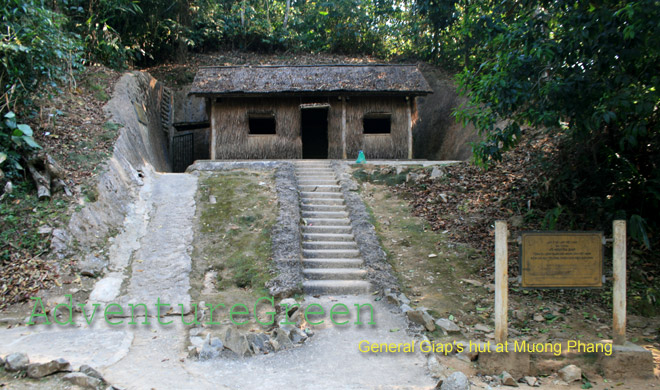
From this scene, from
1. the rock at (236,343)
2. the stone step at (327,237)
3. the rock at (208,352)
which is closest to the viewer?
the rock at (208,352)

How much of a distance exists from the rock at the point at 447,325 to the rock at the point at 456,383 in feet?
4.87

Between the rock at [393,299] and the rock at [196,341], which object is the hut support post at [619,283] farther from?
the rock at [196,341]

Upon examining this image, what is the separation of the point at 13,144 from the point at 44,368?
6.41 meters

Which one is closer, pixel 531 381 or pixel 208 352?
pixel 531 381

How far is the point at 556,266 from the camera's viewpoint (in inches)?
207

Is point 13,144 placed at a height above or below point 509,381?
above

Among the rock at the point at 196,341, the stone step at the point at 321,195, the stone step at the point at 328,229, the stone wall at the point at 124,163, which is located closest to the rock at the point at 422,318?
the rock at the point at 196,341

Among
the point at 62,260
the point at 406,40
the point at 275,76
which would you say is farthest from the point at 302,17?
the point at 62,260

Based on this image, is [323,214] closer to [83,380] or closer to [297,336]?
[297,336]

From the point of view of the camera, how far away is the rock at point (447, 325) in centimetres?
587

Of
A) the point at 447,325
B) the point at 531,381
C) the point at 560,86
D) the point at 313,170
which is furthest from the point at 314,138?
the point at 531,381

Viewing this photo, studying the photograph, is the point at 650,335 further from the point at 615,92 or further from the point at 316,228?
the point at 316,228
